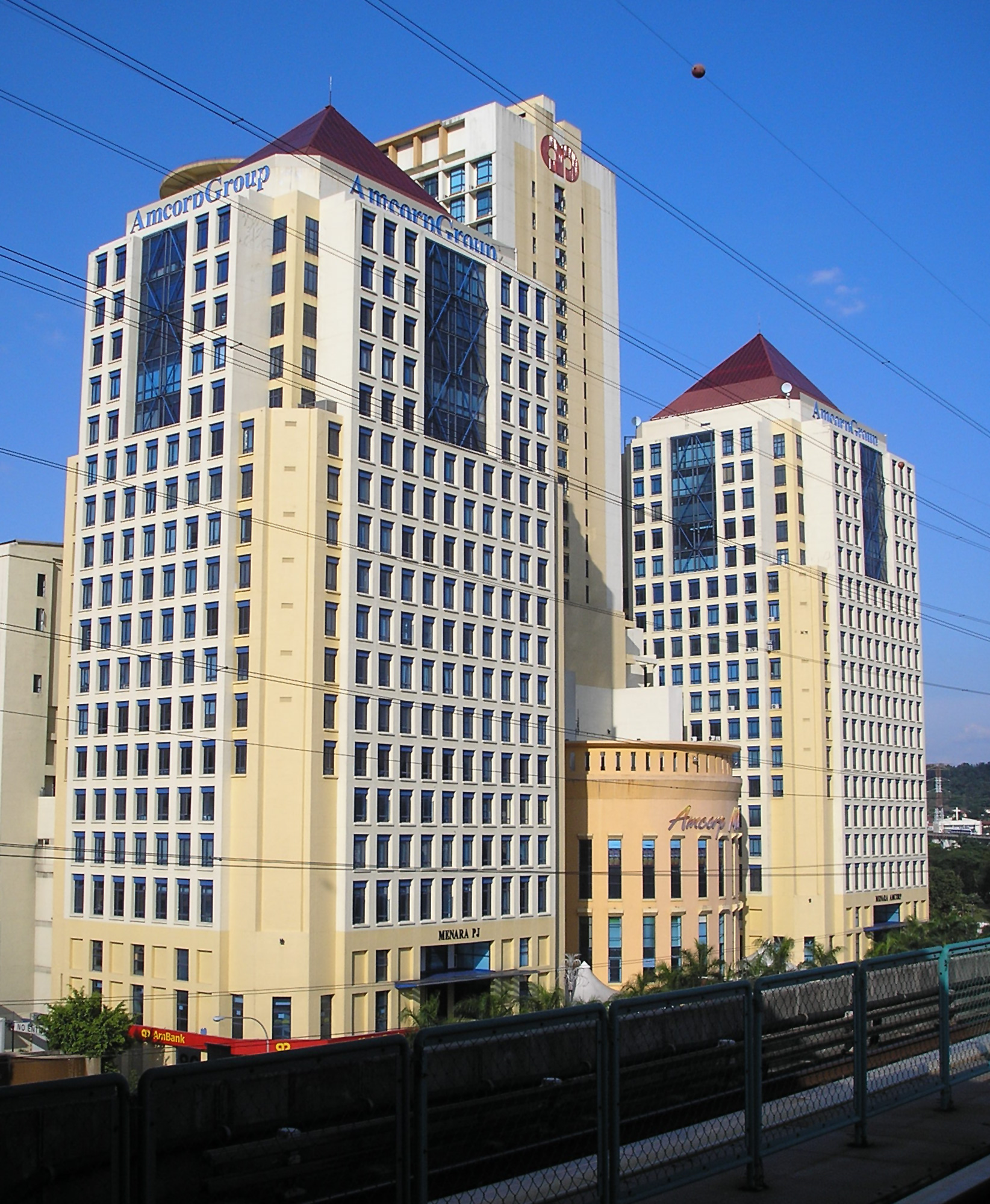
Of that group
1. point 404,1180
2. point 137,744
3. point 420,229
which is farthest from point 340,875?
point 404,1180

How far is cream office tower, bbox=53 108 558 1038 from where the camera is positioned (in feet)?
223

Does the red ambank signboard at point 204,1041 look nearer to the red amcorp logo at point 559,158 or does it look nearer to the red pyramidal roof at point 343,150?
the red pyramidal roof at point 343,150

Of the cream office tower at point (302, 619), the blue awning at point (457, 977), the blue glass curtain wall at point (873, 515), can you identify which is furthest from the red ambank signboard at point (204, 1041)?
the blue glass curtain wall at point (873, 515)

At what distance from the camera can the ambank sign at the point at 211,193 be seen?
76.8 meters

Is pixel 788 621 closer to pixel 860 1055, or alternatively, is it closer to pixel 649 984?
pixel 649 984

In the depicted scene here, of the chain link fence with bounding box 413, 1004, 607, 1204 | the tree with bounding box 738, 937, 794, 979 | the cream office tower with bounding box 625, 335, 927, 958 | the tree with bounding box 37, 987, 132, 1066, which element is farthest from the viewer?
the cream office tower with bounding box 625, 335, 927, 958

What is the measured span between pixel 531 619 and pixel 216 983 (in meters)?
29.6

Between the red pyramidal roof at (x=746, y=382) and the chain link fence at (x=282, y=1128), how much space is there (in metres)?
118

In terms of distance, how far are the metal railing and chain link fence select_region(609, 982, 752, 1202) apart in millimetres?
17

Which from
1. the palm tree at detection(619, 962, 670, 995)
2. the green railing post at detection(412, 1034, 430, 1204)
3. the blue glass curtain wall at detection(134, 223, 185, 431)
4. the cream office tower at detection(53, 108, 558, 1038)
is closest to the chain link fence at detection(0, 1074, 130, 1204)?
the green railing post at detection(412, 1034, 430, 1204)

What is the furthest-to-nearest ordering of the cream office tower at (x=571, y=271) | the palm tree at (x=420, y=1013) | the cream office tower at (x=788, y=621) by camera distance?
the cream office tower at (x=788, y=621) → the cream office tower at (x=571, y=271) → the palm tree at (x=420, y=1013)

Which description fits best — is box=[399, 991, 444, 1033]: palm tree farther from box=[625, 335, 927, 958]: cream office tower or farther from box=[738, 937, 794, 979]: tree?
box=[625, 335, 927, 958]: cream office tower

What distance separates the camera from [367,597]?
71.1m

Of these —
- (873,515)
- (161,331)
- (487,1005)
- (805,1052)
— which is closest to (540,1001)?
(487,1005)
